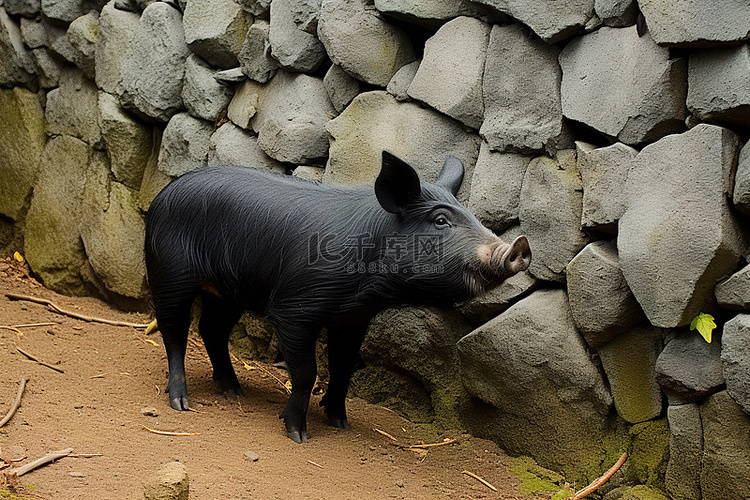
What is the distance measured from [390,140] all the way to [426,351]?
117 centimetres

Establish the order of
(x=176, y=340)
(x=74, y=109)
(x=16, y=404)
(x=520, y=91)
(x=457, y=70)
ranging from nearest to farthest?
(x=16, y=404)
(x=520, y=91)
(x=457, y=70)
(x=176, y=340)
(x=74, y=109)

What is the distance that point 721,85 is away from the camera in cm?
332

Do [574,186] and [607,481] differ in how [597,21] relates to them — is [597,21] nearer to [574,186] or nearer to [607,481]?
[574,186]

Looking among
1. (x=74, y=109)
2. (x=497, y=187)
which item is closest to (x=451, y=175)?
(x=497, y=187)

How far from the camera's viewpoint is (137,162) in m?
5.98

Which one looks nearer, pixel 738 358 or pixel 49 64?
pixel 738 358

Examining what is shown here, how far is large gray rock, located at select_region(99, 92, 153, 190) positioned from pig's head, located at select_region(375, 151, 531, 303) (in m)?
2.75

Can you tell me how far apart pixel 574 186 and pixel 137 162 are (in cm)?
334

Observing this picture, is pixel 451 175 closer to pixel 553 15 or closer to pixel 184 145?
pixel 553 15

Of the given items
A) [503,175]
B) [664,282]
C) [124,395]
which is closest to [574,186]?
[503,175]

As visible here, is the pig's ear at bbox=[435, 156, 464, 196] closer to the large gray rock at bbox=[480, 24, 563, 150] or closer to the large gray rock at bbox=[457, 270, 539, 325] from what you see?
the large gray rock at bbox=[480, 24, 563, 150]

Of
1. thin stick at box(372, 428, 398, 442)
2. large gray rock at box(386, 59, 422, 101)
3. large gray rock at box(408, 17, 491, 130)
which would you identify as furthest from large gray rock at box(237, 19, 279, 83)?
thin stick at box(372, 428, 398, 442)

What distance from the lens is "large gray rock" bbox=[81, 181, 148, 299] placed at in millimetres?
5926

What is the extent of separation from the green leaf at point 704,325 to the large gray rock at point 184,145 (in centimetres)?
330
